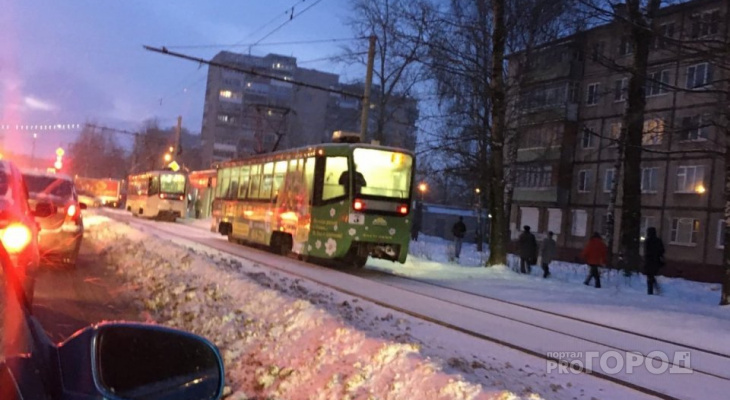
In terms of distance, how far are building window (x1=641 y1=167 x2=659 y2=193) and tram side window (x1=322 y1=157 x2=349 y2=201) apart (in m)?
28.1

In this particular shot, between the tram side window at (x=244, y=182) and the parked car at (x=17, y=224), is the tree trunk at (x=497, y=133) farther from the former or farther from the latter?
the parked car at (x=17, y=224)

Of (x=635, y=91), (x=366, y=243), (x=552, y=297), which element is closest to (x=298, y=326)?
(x=552, y=297)

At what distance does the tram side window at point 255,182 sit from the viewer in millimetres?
21797

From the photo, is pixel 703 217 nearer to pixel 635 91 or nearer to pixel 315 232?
pixel 635 91

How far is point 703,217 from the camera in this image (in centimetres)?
3509

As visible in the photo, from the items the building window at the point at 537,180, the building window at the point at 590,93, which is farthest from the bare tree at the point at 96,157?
the building window at the point at 590,93

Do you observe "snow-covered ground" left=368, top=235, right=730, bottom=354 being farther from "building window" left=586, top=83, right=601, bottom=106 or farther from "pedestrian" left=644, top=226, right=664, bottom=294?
"building window" left=586, top=83, right=601, bottom=106

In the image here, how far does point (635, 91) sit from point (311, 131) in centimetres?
8984

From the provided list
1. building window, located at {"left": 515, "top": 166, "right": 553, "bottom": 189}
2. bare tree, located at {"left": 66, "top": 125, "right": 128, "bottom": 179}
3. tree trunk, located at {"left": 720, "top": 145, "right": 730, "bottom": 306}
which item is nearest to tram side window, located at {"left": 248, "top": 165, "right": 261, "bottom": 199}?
tree trunk, located at {"left": 720, "top": 145, "right": 730, "bottom": 306}

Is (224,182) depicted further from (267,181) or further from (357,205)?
(357,205)

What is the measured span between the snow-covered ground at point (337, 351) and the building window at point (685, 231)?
31003 mm

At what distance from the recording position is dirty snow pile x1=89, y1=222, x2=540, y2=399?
5.18 m

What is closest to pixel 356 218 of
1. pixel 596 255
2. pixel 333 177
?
pixel 333 177

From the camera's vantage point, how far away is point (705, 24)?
13.6m
